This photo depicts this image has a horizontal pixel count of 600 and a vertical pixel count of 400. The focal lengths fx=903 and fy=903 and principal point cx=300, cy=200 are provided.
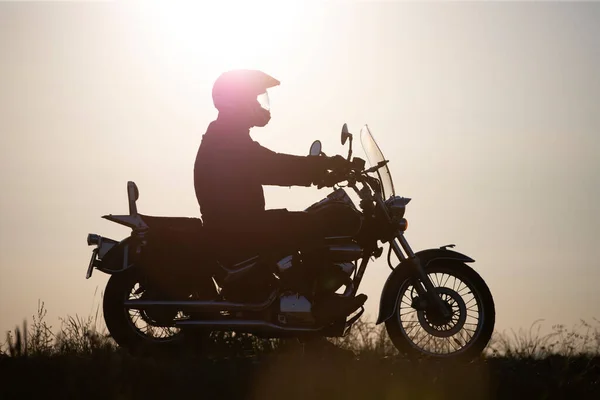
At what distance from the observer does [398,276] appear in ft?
27.6

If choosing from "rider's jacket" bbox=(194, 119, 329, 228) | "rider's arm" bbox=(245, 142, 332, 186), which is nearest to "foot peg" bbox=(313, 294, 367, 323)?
"rider's jacket" bbox=(194, 119, 329, 228)

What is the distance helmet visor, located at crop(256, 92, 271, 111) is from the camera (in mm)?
8438

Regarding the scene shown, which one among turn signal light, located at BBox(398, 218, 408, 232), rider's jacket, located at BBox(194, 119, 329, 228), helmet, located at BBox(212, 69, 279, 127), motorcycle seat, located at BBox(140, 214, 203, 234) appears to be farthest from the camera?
turn signal light, located at BBox(398, 218, 408, 232)

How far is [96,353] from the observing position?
6242 mm

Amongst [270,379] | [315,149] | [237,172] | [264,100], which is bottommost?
[270,379]

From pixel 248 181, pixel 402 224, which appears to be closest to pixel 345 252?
pixel 402 224

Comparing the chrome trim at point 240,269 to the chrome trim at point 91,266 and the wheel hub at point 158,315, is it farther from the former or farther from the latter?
the chrome trim at point 91,266

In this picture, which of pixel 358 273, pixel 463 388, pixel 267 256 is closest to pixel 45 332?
pixel 267 256

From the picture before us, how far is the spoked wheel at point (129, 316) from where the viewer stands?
26.7 ft

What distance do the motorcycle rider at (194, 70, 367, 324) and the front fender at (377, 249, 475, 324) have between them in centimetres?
26

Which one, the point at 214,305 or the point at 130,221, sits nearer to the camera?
the point at 214,305

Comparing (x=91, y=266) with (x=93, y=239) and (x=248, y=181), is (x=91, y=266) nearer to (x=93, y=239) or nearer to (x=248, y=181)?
(x=93, y=239)

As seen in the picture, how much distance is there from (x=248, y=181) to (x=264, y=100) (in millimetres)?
981

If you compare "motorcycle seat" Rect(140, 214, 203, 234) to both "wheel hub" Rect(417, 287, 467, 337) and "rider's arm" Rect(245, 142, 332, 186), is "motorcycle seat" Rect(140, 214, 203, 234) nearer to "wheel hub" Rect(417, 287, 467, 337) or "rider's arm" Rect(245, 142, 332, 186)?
"rider's arm" Rect(245, 142, 332, 186)
